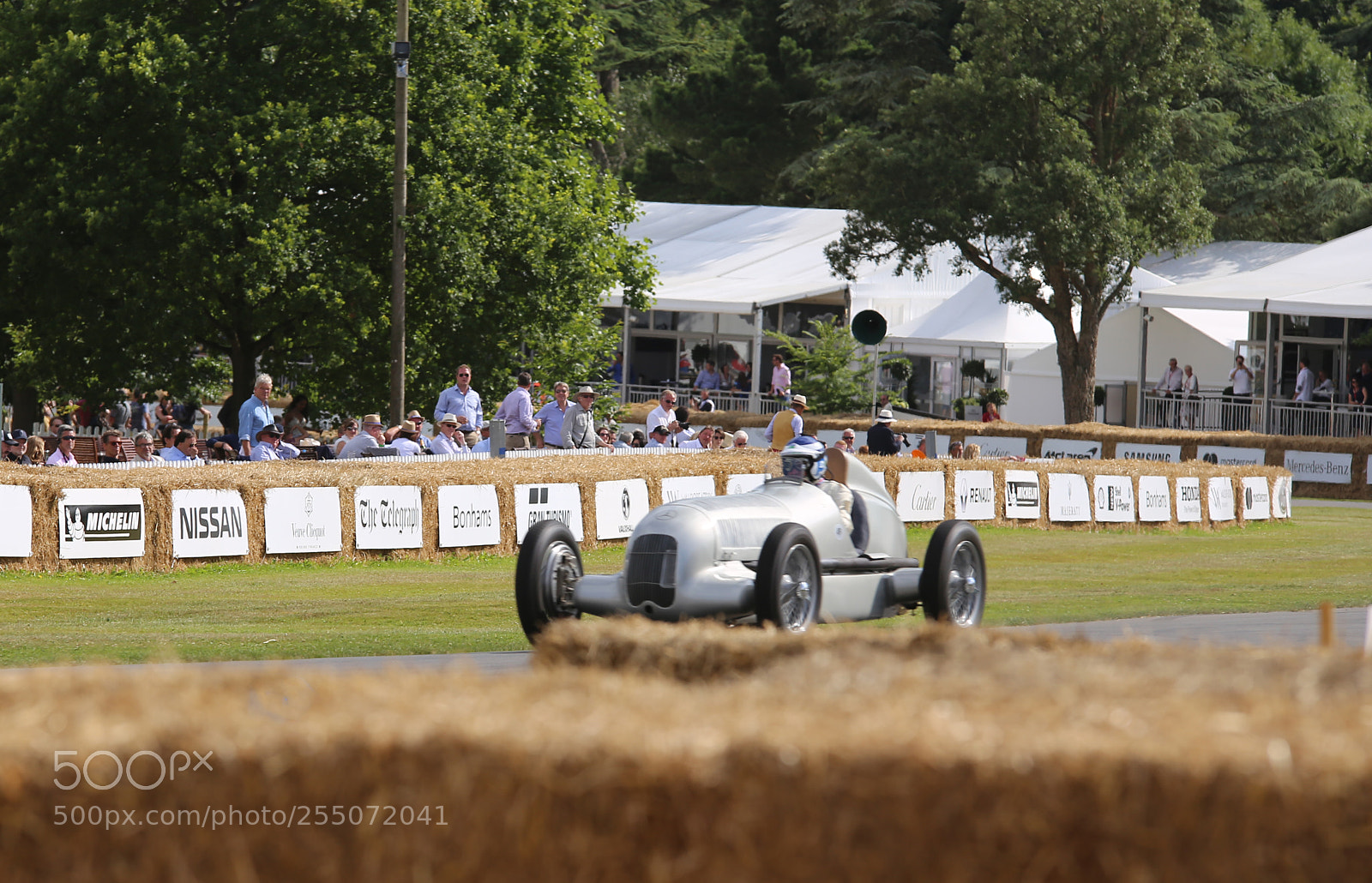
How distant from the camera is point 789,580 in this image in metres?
10.8

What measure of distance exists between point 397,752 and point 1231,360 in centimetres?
4456

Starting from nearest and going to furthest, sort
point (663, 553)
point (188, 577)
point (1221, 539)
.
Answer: point (663, 553) → point (188, 577) → point (1221, 539)

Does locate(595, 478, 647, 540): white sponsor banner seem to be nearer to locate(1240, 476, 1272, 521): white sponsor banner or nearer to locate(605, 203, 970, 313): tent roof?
locate(1240, 476, 1272, 521): white sponsor banner

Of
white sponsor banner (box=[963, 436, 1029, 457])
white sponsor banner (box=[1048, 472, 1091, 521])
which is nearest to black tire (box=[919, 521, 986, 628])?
white sponsor banner (box=[1048, 472, 1091, 521])

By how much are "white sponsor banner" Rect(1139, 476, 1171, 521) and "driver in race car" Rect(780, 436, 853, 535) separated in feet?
54.4

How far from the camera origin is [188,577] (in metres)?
17.0

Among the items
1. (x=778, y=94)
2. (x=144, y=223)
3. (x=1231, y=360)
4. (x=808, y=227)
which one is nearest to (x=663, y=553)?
(x=144, y=223)

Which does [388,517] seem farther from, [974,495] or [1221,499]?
[1221,499]

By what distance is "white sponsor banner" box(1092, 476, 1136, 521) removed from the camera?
89.8 ft

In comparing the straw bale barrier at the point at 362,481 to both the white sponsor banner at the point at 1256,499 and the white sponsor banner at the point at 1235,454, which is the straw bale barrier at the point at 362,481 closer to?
the white sponsor banner at the point at 1256,499

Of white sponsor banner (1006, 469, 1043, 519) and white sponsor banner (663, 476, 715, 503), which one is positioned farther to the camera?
white sponsor banner (1006, 469, 1043, 519)

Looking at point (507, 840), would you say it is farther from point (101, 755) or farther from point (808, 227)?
point (808, 227)

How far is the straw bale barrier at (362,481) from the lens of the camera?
1662 centimetres

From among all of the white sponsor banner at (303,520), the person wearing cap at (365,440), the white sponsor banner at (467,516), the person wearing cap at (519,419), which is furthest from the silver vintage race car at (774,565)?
the person wearing cap at (519,419)
